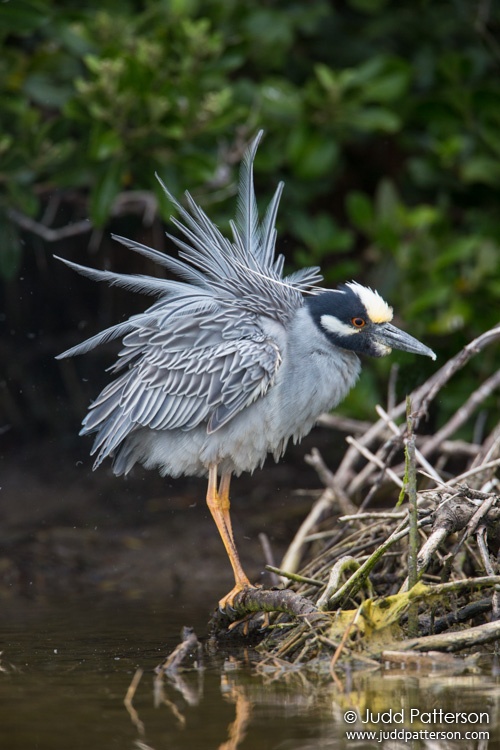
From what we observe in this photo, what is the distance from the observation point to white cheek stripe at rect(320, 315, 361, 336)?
195 inches

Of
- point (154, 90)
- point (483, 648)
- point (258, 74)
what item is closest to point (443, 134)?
point (258, 74)

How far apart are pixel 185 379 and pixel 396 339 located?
1030 mm

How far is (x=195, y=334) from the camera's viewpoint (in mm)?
5023

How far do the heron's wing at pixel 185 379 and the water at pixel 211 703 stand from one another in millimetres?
1106

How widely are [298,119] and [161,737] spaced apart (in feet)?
14.5

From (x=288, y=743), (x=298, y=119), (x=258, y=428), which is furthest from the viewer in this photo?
(x=298, y=119)

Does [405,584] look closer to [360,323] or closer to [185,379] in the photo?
[360,323]

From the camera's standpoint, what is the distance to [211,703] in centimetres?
348

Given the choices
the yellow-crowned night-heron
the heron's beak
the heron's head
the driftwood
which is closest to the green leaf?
the yellow-crowned night-heron

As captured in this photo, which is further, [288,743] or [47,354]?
[47,354]

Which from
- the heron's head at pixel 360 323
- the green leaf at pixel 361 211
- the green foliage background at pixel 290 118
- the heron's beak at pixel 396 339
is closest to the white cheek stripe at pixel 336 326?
the heron's head at pixel 360 323

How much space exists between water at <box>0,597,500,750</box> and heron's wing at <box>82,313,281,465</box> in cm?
111

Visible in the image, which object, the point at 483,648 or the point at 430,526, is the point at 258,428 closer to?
the point at 430,526

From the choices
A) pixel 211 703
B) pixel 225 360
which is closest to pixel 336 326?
pixel 225 360
